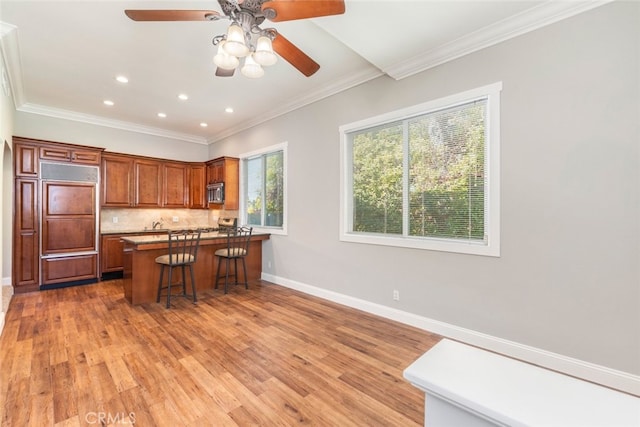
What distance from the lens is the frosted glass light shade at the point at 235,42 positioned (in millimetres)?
1949

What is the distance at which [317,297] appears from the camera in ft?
13.7

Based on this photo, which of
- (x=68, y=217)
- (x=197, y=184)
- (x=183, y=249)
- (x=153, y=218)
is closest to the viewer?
(x=183, y=249)

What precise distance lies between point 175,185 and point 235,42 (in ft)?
16.8

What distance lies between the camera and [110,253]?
5.22 metres

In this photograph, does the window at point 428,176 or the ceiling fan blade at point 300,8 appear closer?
the ceiling fan blade at point 300,8

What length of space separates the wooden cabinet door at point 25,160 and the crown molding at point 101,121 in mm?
945

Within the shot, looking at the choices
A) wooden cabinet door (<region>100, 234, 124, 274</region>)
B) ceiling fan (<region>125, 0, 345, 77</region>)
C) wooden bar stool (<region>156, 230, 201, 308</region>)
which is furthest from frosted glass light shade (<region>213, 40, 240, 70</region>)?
wooden cabinet door (<region>100, 234, 124, 274</region>)

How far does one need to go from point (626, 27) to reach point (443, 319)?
109 inches

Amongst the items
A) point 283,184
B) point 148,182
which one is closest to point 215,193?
point 148,182

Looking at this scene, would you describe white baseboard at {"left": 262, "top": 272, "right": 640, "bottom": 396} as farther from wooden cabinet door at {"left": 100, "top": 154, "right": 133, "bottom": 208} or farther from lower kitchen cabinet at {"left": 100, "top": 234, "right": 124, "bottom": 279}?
wooden cabinet door at {"left": 100, "top": 154, "right": 133, "bottom": 208}

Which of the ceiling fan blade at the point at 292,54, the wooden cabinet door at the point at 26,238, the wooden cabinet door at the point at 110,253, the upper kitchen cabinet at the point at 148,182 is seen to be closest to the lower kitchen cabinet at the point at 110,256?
the wooden cabinet door at the point at 110,253

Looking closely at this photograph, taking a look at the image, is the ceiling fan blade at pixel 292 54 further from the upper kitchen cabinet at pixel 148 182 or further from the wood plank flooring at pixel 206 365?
the upper kitchen cabinet at pixel 148 182

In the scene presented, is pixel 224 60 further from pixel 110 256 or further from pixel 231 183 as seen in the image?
pixel 110 256

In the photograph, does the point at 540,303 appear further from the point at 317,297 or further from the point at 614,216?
the point at 317,297
